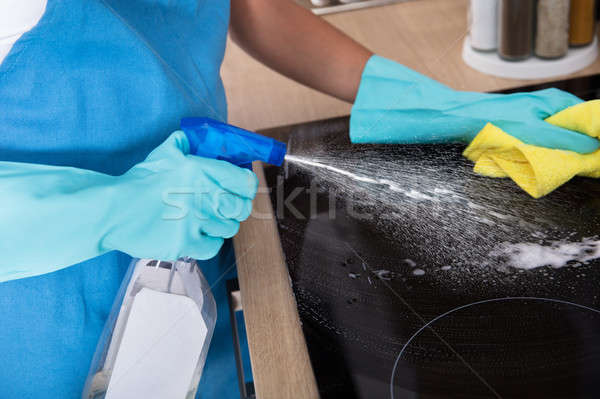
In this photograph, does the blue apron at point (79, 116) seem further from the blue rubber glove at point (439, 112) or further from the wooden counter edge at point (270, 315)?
A: the blue rubber glove at point (439, 112)

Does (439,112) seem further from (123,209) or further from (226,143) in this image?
(123,209)

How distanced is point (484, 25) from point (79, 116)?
825 millimetres

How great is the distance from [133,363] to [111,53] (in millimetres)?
357

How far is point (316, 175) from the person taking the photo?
87cm

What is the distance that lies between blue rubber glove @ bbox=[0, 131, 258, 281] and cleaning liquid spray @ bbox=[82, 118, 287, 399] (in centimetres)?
2

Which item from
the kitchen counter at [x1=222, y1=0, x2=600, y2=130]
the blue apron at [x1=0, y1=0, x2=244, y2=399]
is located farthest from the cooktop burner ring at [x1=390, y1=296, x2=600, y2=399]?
the kitchen counter at [x1=222, y1=0, x2=600, y2=130]

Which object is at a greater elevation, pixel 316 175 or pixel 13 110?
pixel 13 110

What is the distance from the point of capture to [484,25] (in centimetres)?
115

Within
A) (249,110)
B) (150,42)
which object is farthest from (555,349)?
(249,110)

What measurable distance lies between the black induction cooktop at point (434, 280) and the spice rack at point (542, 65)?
1.27 ft

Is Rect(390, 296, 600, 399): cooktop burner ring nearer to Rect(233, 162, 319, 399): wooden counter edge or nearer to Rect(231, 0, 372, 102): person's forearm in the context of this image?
Rect(233, 162, 319, 399): wooden counter edge

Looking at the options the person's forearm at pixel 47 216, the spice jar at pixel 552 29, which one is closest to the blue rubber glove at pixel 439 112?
the spice jar at pixel 552 29

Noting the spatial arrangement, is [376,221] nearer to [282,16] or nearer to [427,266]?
[427,266]

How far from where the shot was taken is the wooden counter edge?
0.58m
